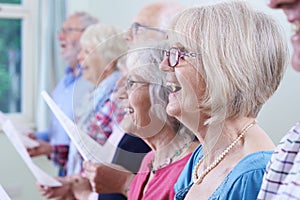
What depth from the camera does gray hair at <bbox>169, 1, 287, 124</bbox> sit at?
1051 mm

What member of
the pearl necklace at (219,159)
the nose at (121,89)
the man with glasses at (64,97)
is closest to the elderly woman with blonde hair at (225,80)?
the pearl necklace at (219,159)

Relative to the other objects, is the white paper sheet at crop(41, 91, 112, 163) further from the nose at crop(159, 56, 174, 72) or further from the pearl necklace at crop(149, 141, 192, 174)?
the nose at crop(159, 56, 174, 72)

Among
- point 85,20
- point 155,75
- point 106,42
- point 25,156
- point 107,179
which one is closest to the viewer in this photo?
point 155,75

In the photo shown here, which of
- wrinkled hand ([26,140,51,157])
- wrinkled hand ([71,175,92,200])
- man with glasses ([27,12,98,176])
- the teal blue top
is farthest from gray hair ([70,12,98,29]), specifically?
the teal blue top

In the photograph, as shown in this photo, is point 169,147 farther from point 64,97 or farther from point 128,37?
point 64,97

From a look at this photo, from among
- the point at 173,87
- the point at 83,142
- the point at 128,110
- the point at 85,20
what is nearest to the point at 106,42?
the point at 83,142

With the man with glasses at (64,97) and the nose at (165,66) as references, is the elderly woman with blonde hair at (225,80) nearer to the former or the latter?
the nose at (165,66)

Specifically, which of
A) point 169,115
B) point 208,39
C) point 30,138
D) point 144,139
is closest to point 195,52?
point 208,39

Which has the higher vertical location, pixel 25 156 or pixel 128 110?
pixel 128 110

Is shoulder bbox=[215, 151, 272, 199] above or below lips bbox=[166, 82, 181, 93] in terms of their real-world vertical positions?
below

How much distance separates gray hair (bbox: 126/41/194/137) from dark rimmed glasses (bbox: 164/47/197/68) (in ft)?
0.14

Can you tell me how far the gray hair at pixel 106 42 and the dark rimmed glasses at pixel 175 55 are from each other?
60cm

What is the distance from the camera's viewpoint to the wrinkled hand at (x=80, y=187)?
204 centimetres

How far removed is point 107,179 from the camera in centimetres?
169
